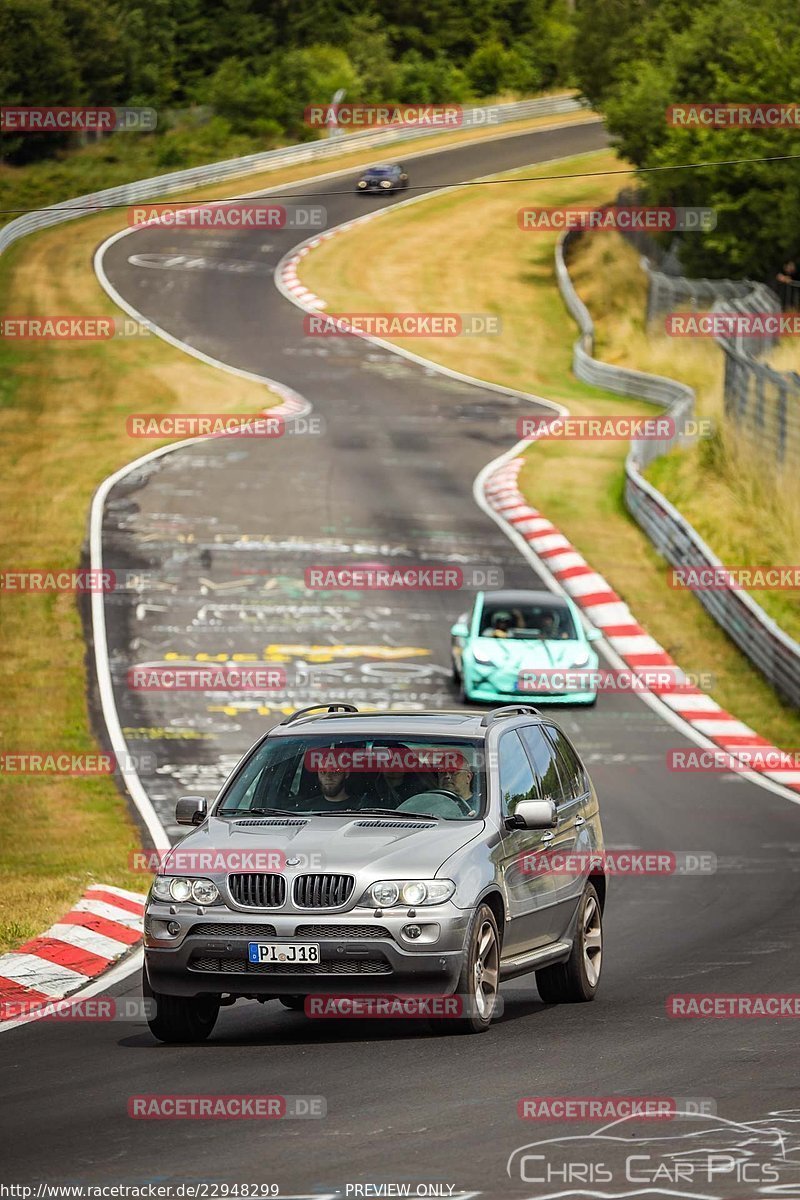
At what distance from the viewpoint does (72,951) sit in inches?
526

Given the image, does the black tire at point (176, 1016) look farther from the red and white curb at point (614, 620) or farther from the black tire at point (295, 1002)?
the red and white curb at point (614, 620)

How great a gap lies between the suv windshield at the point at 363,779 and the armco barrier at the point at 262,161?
47192 mm

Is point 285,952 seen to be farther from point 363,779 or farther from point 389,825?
point 363,779

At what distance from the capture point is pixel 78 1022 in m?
11.0

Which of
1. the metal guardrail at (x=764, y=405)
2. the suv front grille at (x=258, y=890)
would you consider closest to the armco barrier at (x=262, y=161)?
the metal guardrail at (x=764, y=405)

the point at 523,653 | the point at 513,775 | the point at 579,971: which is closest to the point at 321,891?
the point at 513,775

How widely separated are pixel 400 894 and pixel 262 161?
6857 cm

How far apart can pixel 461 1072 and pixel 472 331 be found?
4870 cm

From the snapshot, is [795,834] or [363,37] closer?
[795,834]

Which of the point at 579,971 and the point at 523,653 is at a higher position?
Result: the point at 579,971

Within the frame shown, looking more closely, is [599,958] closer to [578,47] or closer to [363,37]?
[578,47]

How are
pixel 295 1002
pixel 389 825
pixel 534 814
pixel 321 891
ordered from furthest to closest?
1. pixel 295 1002
2. pixel 534 814
3. pixel 389 825
4. pixel 321 891

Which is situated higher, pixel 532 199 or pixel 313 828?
pixel 313 828

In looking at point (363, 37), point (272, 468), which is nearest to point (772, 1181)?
point (272, 468)
